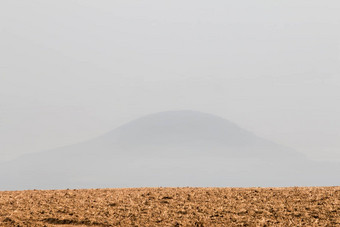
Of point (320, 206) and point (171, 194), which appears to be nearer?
point (320, 206)

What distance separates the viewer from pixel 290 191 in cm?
1562

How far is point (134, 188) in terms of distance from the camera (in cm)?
1711

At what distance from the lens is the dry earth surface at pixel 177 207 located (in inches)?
499

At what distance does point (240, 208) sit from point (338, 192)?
4254mm

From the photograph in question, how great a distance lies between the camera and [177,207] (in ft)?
44.9

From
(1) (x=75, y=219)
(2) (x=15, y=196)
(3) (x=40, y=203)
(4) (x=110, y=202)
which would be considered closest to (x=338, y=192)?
(4) (x=110, y=202)

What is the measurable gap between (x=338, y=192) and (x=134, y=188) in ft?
25.3

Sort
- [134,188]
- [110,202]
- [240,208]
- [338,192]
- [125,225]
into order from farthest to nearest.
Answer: [134,188]
[338,192]
[110,202]
[240,208]
[125,225]

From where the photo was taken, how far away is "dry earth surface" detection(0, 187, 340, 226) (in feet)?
41.6

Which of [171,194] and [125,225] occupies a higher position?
[171,194]

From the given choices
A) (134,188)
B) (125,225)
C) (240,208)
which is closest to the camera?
(125,225)

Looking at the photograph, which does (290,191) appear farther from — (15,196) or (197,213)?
(15,196)

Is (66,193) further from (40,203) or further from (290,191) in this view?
(290,191)

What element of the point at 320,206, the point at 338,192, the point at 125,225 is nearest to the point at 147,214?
the point at 125,225
